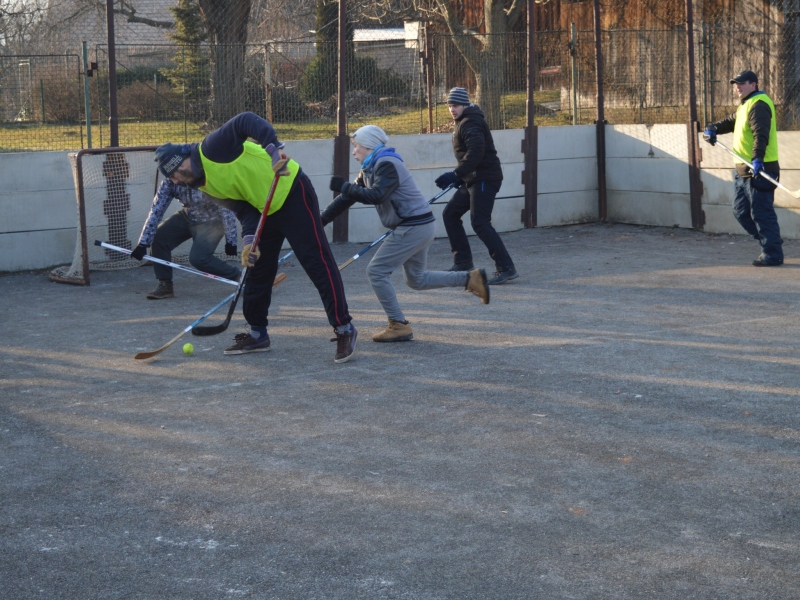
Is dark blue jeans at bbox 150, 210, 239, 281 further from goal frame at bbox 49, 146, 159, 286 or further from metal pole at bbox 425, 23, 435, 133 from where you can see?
metal pole at bbox 425, 23, 435, 133

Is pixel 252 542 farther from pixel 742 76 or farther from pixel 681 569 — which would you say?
pixel 742 76

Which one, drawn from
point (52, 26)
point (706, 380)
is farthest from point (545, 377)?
point (52, 26)

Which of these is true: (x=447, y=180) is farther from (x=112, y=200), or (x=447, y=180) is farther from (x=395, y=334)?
(x=112, y=200)

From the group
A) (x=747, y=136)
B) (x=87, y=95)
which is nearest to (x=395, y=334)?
(x=747, y=136)

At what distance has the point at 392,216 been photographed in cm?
743

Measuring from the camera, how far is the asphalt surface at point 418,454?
377 centimetres

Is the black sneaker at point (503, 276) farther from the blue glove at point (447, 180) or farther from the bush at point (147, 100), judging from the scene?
the bush at point (147, 100)

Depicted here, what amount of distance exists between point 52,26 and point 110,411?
7570 millimetres

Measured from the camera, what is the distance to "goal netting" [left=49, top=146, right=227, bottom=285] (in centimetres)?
1059

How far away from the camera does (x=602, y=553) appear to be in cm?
387

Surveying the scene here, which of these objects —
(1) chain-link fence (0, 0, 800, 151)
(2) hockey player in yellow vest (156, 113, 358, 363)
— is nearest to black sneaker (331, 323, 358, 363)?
(2) hockey player in yellow vest (156, 113, 358, 363)

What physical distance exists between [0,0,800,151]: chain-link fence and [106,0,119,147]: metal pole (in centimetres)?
9

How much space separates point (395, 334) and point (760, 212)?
4678 mm

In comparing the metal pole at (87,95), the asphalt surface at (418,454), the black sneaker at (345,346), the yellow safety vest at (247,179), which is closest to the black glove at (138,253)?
the asphalt surface at (418,454)
